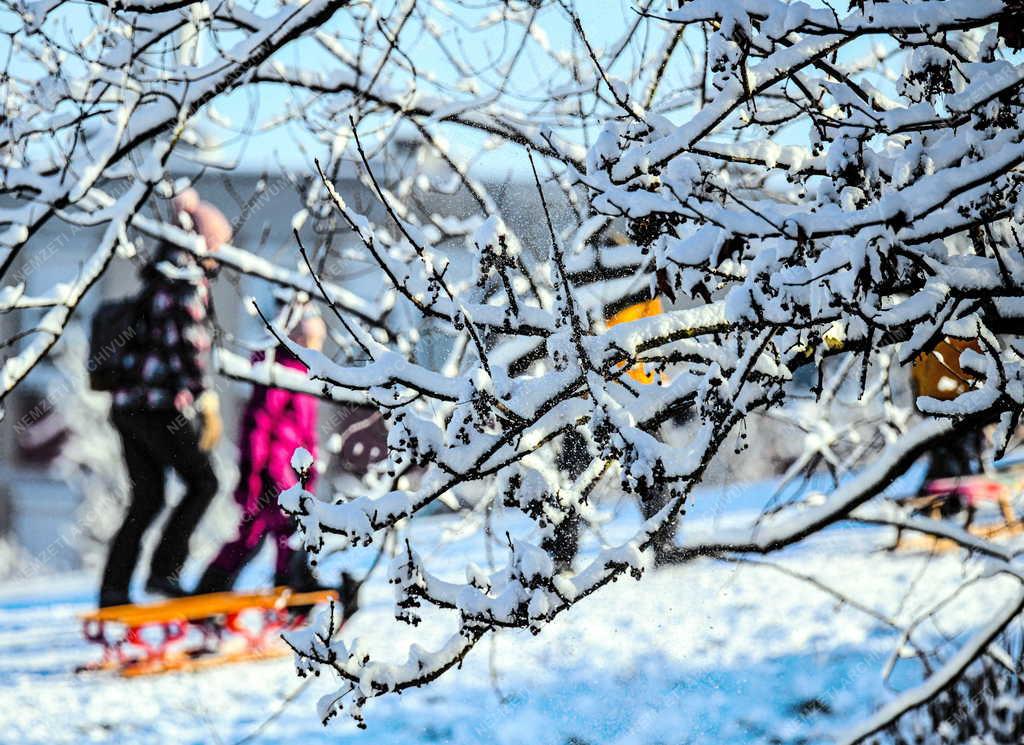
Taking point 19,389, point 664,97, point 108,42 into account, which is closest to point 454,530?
point 664,97

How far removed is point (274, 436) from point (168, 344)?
3.32 feet

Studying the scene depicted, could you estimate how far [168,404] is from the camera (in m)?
8.85

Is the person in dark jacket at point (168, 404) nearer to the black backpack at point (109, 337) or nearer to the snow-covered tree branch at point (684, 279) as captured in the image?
the black backpack at point (109, 337)

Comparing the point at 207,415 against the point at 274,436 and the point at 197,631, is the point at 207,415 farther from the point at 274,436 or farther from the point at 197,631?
the point at 197,631

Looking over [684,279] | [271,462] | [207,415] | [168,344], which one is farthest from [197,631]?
[684,279]

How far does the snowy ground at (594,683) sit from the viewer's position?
612 cm

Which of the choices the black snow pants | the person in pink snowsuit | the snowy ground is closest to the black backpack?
the black snow pants

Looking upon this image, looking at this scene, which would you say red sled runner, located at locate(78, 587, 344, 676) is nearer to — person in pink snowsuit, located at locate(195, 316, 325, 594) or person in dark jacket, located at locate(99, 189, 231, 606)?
person in pink snowsuit, located at locate(195, 316, 325, 594)

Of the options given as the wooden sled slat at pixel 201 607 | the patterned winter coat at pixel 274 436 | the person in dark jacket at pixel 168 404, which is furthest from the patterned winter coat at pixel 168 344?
the wooden sled slat at pixel 201 607

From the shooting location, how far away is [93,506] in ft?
44.0

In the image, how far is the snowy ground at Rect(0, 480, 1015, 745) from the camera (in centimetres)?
612

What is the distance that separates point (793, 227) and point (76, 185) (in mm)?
2734

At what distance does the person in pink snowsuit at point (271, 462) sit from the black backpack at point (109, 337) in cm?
153

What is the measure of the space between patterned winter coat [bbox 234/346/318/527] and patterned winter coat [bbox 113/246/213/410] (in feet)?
Result: 1.58
